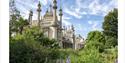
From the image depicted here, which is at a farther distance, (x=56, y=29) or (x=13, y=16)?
(x=56, y=29)

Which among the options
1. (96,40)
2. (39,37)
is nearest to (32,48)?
(39,37)

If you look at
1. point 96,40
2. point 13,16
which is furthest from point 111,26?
point 13,16

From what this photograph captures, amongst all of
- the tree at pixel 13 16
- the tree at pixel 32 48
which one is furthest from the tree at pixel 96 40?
the tree at pixel 13 16

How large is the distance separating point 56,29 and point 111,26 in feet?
1.59

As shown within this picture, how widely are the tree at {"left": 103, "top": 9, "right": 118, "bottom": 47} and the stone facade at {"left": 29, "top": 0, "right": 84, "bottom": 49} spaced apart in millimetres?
231

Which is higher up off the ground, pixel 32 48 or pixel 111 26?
pixel 111 26

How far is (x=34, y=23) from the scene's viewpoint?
7.66 feet

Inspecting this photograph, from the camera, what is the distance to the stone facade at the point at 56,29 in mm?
2344

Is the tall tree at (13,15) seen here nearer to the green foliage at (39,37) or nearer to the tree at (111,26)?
the green foliage at (39,37)

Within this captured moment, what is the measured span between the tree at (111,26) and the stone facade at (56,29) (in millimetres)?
231

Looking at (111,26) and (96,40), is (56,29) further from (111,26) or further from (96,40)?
(111,26)

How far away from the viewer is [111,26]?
7.86ft

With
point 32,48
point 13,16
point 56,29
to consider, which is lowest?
point 32,48

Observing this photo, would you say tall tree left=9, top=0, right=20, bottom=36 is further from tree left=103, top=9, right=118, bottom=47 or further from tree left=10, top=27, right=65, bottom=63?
tree left=103, top=9, right=118, bottom=47
